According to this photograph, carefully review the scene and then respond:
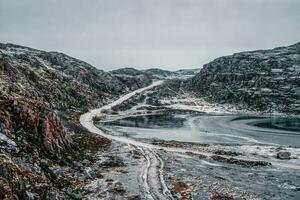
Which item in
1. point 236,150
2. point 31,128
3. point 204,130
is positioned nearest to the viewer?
point 31,128

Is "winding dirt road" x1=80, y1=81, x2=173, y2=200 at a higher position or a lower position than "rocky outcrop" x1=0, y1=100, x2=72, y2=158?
lower

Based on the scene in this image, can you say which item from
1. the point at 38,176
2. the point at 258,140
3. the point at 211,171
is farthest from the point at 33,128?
the point at 258,140

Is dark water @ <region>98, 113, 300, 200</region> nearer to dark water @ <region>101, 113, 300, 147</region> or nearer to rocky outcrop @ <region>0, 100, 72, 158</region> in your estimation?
dark water @ <region>101, 113, 300, 147</region>

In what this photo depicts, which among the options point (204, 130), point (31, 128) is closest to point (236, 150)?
point (204, 130)

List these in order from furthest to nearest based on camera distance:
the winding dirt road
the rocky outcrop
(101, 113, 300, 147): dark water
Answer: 1. (101, 113, 300, 147): dark water
2. the rocky outcrop
3. the winding dirt road

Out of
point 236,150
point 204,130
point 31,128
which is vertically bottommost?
point 236,150

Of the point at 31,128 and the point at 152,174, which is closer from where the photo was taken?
the point at 31,128

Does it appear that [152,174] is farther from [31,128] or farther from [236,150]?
[236,150]

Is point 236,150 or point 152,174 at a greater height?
point 152,174

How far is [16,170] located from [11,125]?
43.1ft

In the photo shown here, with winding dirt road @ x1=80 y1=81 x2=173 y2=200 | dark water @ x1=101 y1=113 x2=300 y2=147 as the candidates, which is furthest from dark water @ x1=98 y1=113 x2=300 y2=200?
winding dirt road @ x1=80 y1=81 x2=173 y2=200

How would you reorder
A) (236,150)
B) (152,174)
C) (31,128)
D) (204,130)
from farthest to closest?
(204,130), (236,150), (152,174), (31,128)

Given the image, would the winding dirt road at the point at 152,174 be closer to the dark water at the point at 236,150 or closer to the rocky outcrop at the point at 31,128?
the dark water at the point at 236,150

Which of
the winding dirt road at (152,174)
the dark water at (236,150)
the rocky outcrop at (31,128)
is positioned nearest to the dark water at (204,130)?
the dark water at (236,150)
